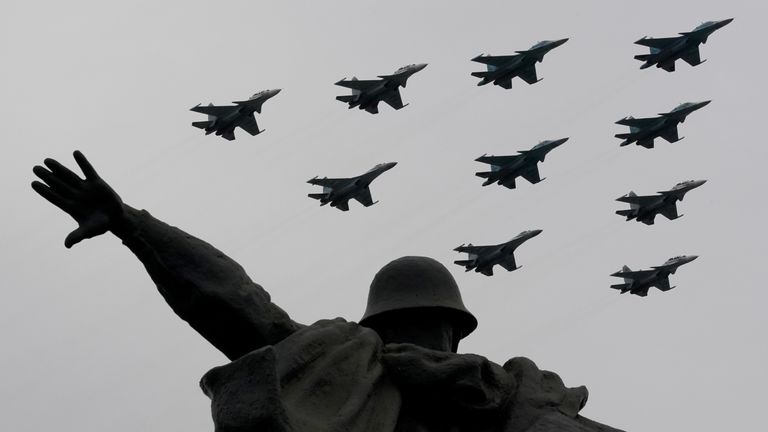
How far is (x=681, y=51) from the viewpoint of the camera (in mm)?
53125

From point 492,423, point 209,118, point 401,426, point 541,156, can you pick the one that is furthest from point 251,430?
point 541,156

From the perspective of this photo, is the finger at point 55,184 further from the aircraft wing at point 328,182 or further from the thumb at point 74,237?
the aircraft wing at point 328,182

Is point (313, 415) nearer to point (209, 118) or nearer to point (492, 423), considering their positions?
point (492, 423)

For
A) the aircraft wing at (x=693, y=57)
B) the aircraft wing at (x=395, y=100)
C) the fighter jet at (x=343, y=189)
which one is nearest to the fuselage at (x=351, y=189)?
the fighter jet at (x=343, y=189)

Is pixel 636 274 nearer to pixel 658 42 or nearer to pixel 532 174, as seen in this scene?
pixel 532 174

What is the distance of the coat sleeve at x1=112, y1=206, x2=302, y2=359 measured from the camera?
782cm

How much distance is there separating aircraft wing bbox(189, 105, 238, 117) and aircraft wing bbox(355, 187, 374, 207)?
19.0ft

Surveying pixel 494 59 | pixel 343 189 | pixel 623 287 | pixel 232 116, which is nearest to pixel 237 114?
pixel 232 116

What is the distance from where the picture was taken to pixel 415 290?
8602 millimetres

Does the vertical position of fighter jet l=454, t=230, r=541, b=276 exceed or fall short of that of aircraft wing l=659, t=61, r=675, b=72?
it falls short

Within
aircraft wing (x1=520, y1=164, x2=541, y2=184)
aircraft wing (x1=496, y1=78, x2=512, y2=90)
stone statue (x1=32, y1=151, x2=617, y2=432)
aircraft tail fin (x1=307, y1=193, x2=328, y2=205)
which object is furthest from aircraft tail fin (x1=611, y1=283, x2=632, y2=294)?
stone statue (x1=32, y1=151, x2=617, y2=432)

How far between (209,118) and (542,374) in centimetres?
4290

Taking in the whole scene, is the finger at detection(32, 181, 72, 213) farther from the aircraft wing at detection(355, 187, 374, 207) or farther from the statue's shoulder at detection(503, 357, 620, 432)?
the aircraft wing at detection(355, 187, 374, 207)

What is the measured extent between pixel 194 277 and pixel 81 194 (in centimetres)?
80
